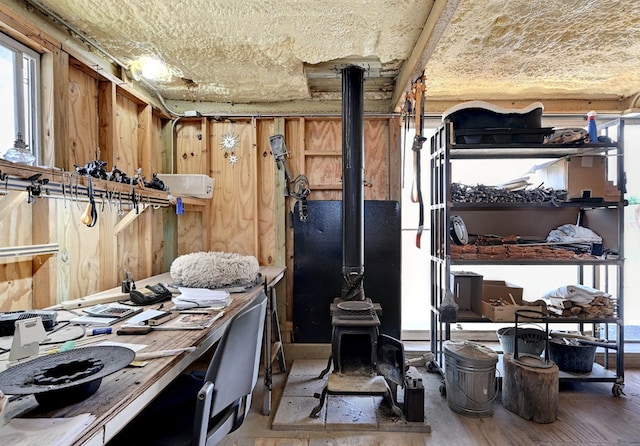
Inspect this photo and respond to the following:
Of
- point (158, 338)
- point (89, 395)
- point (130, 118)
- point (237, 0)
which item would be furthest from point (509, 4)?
point (130, 118)

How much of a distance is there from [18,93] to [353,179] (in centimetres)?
208

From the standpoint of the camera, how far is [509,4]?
A: 1895 millimetres

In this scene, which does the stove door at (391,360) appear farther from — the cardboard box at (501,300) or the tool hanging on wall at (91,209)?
the tool hanging on wall at (91,209)

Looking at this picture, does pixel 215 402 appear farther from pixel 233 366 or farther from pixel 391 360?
pixel 391 360

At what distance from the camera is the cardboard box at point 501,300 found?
2637 millimetres

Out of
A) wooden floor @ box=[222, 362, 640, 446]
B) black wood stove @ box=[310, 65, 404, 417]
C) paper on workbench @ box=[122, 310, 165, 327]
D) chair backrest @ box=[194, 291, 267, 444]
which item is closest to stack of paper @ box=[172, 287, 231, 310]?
paper on workbench @ box=[122, 310, 165, 327]

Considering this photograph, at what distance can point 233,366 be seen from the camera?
1107 mm

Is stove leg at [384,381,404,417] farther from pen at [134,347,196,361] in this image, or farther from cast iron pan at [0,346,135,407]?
cast iron pan at [0,346,135,407]

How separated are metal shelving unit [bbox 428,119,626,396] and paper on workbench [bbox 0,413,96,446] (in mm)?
2470

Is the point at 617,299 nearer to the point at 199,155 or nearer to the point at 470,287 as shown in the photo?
the point at 470,287

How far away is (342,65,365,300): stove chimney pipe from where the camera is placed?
2.63 meters

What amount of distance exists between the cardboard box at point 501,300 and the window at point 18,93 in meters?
3.18

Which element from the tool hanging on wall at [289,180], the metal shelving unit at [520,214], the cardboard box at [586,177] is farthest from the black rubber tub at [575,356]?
the tool hanging on wall at [289,180]

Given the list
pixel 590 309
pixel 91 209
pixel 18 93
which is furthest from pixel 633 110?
pixel 18 93
